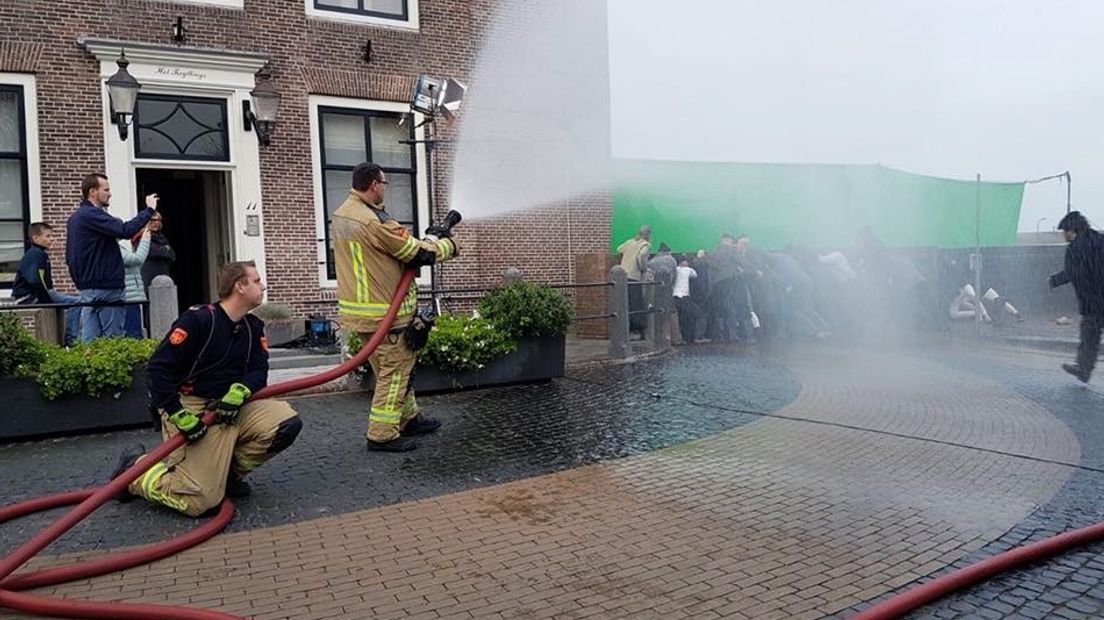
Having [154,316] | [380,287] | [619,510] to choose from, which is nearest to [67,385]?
[154,316]

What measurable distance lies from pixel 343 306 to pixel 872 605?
3.93m

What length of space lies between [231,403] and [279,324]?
7.26 meters

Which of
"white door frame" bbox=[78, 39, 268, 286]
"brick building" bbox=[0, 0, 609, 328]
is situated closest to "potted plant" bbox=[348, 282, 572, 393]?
"brick building" bbox=[0, 0, 609, 328]

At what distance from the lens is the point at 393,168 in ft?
43.6

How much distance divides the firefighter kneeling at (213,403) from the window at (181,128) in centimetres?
795

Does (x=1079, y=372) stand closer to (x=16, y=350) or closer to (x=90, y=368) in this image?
(x=90, y=368)

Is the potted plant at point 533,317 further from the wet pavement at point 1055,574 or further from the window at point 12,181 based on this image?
the window at point 12,181

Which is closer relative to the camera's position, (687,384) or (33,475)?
(33,475)


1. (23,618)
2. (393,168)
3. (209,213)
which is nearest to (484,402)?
(23,618)

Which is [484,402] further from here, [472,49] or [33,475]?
[472,49]

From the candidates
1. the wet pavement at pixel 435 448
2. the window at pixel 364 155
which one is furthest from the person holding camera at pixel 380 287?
the window at pixel 364 155

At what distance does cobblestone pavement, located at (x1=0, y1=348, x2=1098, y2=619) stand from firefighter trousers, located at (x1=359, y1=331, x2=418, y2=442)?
9.5 inches

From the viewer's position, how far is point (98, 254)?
24.0 ft

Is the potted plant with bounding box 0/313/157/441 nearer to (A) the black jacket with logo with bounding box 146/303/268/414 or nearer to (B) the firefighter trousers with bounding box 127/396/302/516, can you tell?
(B) the firefighter trousers with bounding box 127/396/302/516
